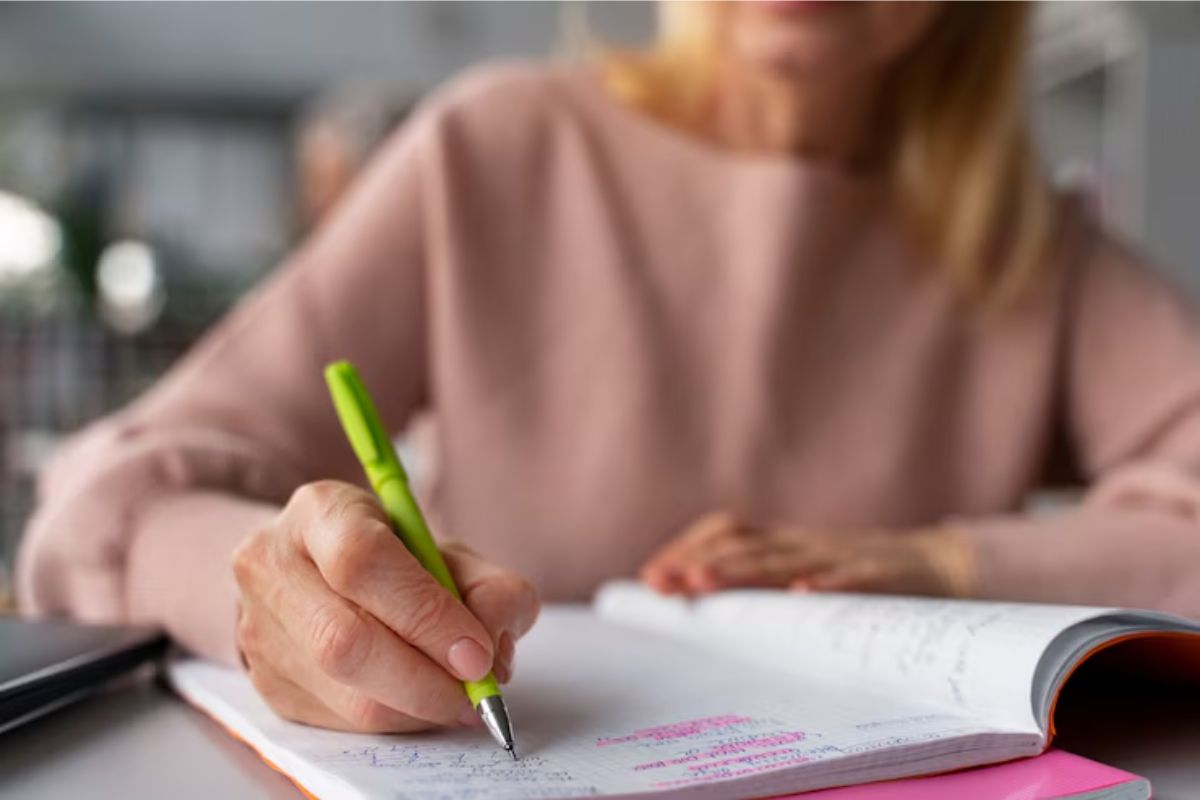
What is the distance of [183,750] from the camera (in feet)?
1.25

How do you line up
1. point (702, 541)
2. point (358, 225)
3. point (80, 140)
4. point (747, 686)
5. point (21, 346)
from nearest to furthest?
point (747, 686) → point (702, 541) → point (358, 225) → point (21, 346) → point (80, 140)

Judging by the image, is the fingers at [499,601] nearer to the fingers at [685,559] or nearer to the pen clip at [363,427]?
the pen clip at [363,427]

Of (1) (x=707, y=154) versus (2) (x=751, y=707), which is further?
(1) (x=707, y=154)

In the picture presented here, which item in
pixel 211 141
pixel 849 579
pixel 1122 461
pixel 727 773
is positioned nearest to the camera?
pixel 727 773

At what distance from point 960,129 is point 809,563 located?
1.46ft

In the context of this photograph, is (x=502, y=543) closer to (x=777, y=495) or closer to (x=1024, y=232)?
(x=777, y=495)

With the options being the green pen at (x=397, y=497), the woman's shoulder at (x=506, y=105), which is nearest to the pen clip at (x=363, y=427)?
the green pen at (x=397, y=497)

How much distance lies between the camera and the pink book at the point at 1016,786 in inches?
12.2

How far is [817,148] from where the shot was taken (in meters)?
0.87

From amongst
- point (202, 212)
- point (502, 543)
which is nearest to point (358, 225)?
point (502, 543)

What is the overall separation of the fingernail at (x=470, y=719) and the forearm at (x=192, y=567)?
0.12 meters

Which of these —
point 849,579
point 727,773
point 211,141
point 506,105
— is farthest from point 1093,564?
point 211,141

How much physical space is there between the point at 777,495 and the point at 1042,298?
0.25 meters

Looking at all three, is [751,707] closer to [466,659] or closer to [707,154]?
[466,659]
